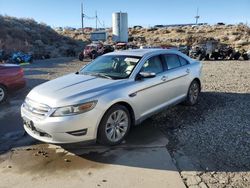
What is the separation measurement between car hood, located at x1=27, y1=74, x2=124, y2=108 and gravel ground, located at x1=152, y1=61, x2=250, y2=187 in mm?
1536

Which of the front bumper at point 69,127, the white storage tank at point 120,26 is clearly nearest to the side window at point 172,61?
the front bumper at point 69,127

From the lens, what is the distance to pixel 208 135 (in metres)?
5.66

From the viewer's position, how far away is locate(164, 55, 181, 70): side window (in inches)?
263

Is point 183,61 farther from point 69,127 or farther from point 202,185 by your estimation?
point 202,185

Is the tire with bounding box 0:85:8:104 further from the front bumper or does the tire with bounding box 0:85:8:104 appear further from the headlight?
the headlight

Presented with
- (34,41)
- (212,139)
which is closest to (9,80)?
(212,139)

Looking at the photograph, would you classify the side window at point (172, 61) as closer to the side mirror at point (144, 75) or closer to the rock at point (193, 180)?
the side mirror at point (144, 75)

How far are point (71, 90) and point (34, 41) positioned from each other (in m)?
33.8

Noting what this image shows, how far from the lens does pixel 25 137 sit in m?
5.92

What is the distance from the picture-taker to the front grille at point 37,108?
480cm

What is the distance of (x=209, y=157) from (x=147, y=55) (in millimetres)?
2400

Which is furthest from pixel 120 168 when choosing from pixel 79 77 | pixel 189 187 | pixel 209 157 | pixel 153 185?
pixel 79 77

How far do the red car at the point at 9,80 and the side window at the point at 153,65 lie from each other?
467 cm

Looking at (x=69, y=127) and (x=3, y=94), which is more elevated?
(x=69, y=127)
